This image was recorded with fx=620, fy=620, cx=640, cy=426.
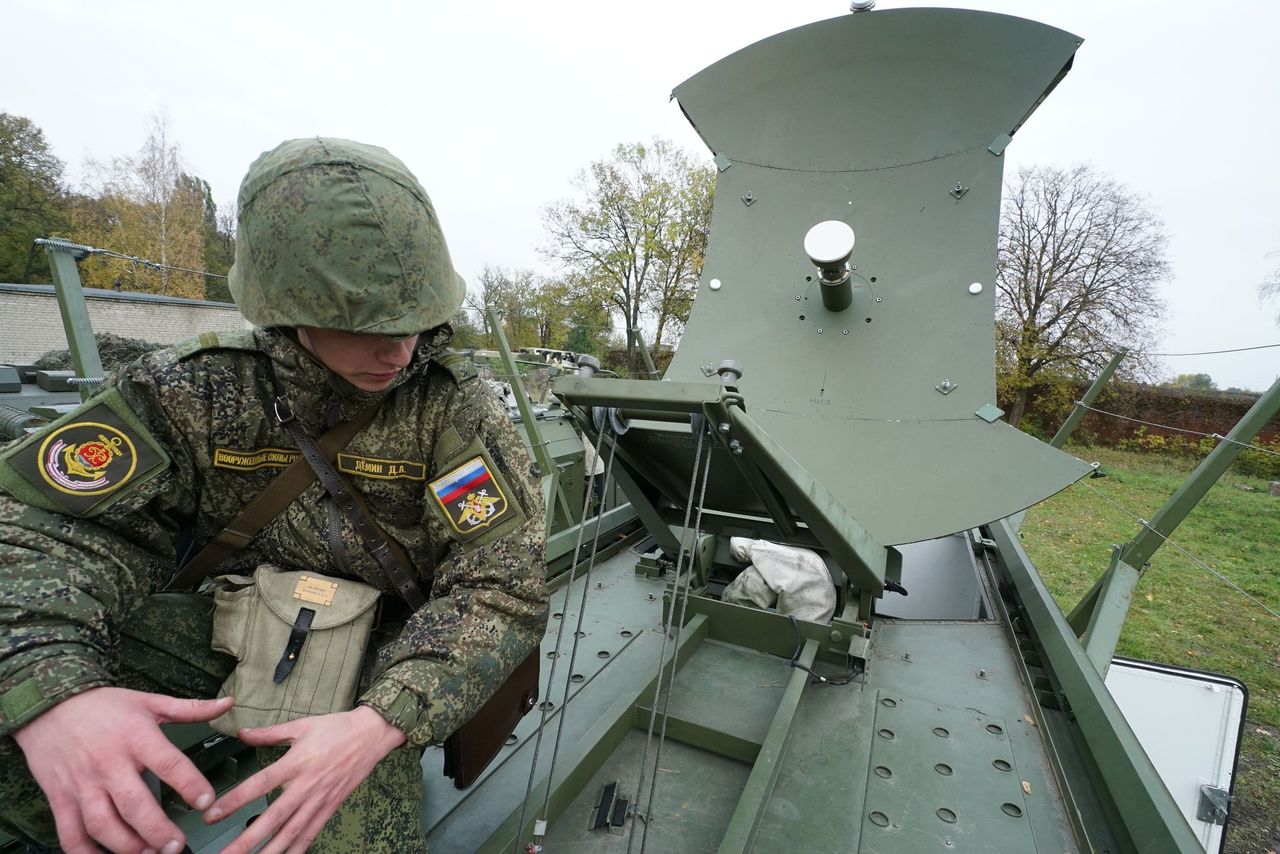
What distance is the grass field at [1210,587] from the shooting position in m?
3.79

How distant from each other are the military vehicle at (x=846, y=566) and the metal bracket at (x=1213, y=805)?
0.05 ft

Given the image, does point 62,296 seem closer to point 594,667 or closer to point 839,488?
point 594,667

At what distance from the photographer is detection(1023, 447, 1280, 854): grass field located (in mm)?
3787

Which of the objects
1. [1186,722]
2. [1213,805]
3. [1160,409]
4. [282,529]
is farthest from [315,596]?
[1160,409]

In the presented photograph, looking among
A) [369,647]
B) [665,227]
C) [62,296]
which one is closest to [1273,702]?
[369,647]

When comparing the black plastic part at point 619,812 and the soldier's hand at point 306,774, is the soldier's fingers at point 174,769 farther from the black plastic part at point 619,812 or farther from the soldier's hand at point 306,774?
the black plastic part at point 619,812

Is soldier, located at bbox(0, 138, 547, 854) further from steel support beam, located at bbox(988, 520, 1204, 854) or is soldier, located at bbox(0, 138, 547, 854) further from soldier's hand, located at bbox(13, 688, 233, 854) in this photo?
steel support beam, located at bbox(988, 520, 1204, 854)

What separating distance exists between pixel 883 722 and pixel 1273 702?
4.52m

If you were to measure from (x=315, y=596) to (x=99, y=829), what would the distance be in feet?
1.70

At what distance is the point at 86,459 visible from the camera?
119 centimetres

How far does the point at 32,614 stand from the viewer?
1.05 m

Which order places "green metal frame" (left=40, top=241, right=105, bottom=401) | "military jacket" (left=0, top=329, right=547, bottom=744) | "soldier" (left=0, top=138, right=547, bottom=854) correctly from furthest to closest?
"green metal frame" (left=40, top=241, right=105, bottom=401) → "military jacket" (left=0, top=329, right=547, bottom=744) → "soldier" (left=0, top=138, right=547, bottom=854)

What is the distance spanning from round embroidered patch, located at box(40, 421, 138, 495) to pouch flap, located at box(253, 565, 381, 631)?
13.7 inches

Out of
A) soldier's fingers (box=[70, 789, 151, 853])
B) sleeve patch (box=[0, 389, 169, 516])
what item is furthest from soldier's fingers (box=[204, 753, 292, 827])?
sleeve patch (box=[0, 389, 169, 516])
